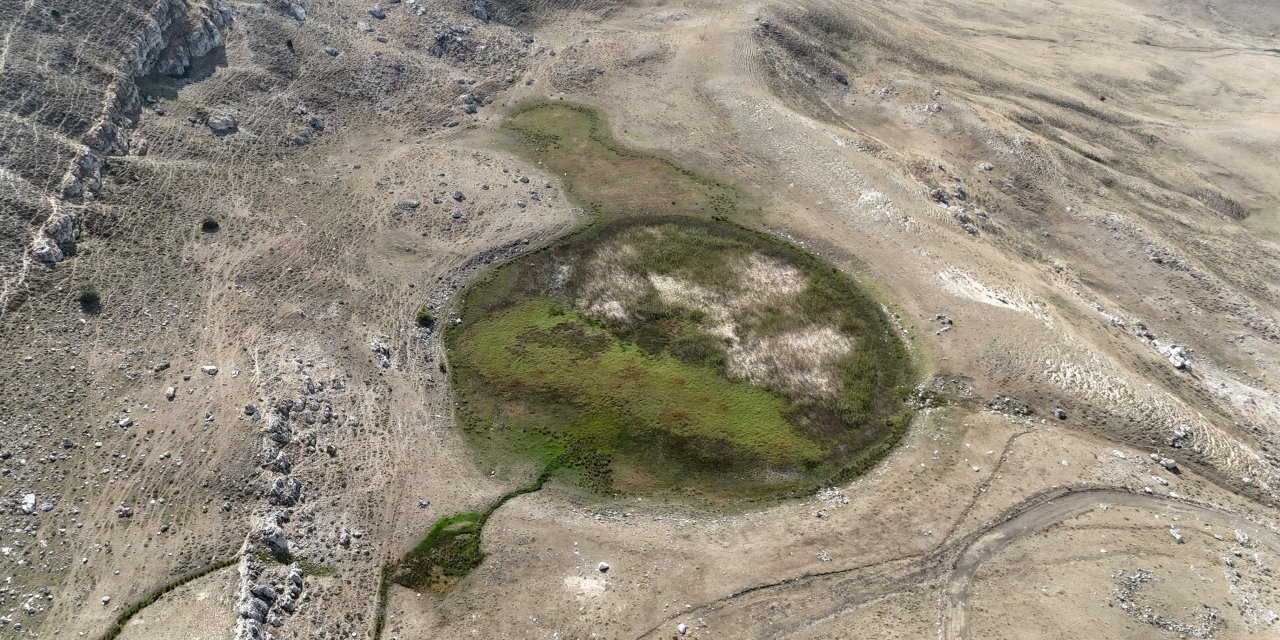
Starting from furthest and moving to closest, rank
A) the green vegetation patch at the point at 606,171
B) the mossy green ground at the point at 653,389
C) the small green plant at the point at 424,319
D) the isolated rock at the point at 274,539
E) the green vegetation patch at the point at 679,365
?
the green vegetation patch at the point at 606,171, the small green plant at the point at 424,319, the green vegetation patch at the point at 679,365, the mossy green ground at the point at 653,389, the isolated rock at the point at 274,539

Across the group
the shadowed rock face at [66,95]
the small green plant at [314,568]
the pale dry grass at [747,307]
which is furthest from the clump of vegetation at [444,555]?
the shadowed rock face at [66,95]

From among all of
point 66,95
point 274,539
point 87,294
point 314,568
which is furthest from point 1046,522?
point 66,95

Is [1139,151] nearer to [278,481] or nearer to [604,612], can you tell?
[604,612]

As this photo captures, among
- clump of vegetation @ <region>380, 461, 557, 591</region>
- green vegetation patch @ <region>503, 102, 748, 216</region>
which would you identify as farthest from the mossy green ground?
green vegetation patch @ <region>503, 102, 748, 216</region>

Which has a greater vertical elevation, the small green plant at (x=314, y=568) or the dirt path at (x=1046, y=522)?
the dirt path at (x=1046, y=522)

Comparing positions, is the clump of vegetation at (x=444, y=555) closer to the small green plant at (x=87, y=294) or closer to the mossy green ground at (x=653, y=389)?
the mossy green ground at (x=653, y=389)

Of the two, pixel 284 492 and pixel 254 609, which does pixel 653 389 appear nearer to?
pixel 284 492

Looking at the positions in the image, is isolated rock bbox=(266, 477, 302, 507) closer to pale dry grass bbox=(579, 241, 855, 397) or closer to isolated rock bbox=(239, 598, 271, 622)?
isolated rock bbox=(239, 598, 271, 622)
